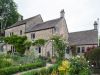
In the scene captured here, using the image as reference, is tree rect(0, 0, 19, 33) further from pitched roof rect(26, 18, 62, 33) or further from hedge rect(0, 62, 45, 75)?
hedge rect(0, 62, 45, 75)

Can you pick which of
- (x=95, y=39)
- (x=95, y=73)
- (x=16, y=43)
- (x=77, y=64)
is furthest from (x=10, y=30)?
(x=77, y=64)

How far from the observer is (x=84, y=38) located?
2064 inches

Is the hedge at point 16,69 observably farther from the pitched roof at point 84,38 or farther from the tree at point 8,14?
the tree at point 8,14

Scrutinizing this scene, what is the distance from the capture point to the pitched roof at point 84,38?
50.2m

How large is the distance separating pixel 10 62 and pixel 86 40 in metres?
25.6

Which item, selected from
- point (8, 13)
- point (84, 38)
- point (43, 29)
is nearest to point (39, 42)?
point (43, 29)

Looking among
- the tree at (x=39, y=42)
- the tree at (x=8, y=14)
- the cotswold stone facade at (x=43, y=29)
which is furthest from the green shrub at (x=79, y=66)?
the tree at (x=8, y=14)

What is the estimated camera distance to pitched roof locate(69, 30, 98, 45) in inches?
1976

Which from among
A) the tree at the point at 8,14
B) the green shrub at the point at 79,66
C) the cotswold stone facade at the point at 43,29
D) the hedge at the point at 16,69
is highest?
the tree at the point at 8,14

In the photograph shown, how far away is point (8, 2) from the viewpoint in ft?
245

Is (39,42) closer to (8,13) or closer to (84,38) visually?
(84,38)

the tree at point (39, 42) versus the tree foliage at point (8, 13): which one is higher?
the tree foliage at point (8, 13)

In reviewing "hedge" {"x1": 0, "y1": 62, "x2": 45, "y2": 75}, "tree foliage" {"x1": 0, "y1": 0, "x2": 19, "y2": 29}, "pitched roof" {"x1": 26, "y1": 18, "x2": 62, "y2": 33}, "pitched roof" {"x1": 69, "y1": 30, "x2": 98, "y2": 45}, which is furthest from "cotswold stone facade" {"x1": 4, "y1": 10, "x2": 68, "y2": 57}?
"tree foliage" {"x1": 0, "y1": 0, "x2": 19, "y2": 29}

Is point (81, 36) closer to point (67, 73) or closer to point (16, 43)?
point (16, 43)
